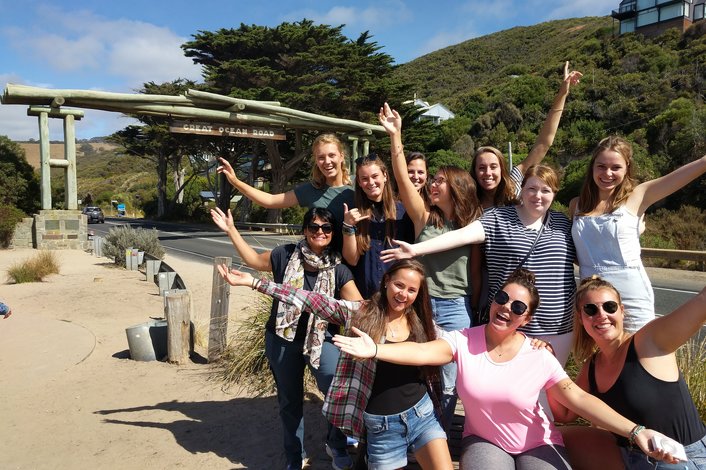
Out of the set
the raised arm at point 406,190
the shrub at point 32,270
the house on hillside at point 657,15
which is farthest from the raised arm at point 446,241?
the house on hillside at point 657,15

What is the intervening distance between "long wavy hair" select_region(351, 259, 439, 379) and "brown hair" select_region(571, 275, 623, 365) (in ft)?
2.27

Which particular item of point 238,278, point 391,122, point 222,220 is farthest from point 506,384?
point 222,220

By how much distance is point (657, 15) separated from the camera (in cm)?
4522

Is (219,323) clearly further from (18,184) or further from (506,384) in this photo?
(18,184)

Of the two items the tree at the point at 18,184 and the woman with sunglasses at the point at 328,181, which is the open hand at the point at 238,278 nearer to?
the woman with sunglasses at the point at 328,181

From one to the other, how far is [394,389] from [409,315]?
0.37m

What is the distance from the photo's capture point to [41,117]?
478 inches

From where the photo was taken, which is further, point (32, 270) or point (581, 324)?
point (32, 270)

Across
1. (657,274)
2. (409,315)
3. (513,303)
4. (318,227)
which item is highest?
(318,227)

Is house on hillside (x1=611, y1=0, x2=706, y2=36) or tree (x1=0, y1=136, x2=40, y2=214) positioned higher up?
house on hillside (x1=611, y1=0, x2=706, y2=36)

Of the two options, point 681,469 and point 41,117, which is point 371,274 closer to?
point 681,469

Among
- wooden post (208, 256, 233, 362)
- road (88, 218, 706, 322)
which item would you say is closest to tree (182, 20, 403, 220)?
road (88, 218, 706, 322)

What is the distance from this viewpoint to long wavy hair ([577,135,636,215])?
2.75 m

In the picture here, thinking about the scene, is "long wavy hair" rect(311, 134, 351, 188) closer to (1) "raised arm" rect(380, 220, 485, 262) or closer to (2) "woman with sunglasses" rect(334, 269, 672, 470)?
(1) "raised arm" rect(380, 220, 485, 262)
